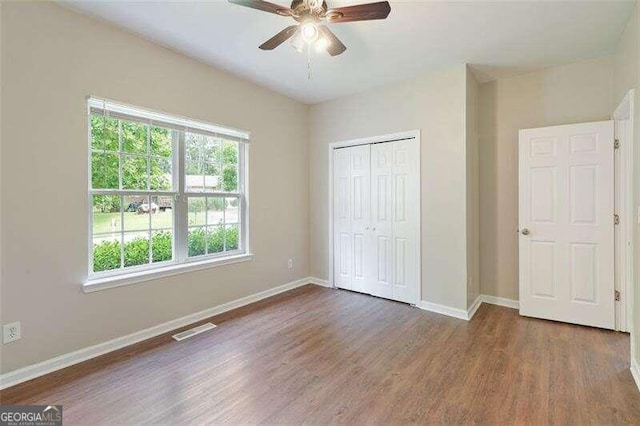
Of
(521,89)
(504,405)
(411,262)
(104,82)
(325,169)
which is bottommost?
(504,405)

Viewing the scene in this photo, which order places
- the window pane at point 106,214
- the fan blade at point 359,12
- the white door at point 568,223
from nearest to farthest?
the fan blade at point 359,12 → the window pane at point 106,214 → the white door at point 568,223

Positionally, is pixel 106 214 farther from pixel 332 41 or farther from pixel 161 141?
pixel 332 41

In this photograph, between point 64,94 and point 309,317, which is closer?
point 64,94

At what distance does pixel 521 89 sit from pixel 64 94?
4.48m

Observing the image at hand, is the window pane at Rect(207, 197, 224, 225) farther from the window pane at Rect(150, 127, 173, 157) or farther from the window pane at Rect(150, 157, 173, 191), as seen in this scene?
the window pane at Rect(150, 127, 173, 157)

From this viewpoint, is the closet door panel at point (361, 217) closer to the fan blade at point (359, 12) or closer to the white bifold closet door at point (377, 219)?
the white bifold closet door at point (377, 219)

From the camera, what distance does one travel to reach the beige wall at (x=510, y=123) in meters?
3.16

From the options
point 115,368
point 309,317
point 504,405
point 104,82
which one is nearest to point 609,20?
point 504,405

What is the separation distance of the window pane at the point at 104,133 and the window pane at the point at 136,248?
2.59 feet

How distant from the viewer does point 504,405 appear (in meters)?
1.87

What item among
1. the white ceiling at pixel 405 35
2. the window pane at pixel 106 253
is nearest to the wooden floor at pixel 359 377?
the window pane at pixel 106 253

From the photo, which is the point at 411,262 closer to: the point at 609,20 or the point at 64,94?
the point at 609,20

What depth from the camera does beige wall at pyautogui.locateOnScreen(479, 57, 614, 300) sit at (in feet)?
10.4

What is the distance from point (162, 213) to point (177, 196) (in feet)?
0.74
